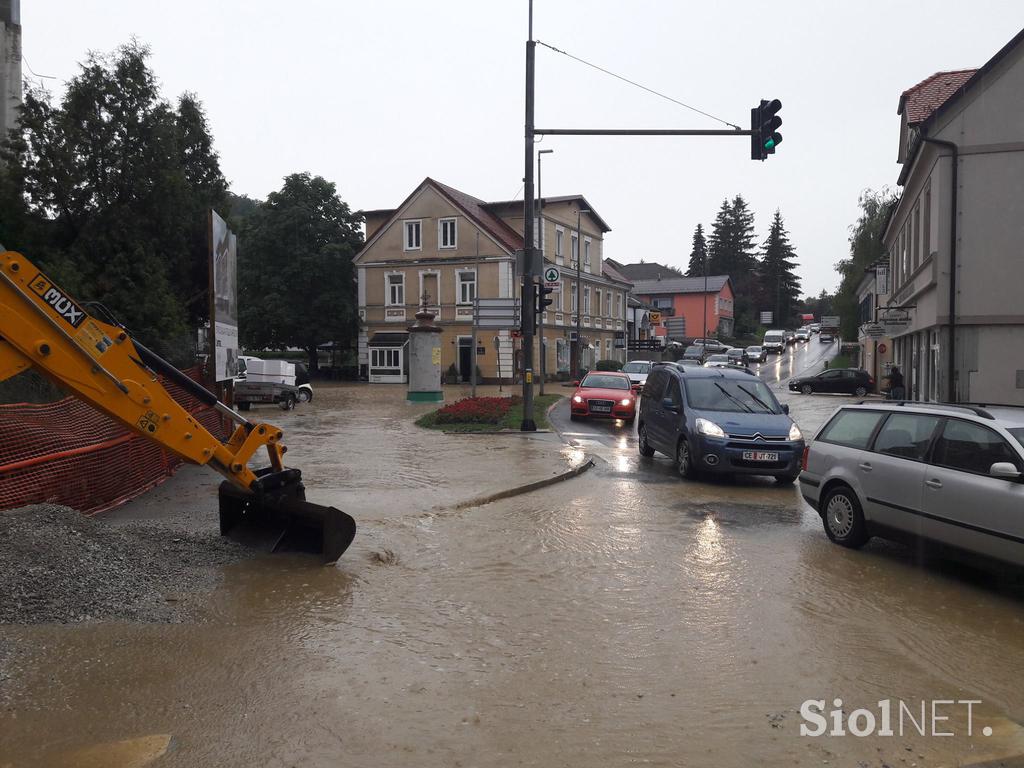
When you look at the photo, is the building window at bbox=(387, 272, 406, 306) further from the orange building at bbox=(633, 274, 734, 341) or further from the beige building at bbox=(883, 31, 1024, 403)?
the orange building at bbox=(633, 274, 734, 341)

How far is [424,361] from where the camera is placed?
103ft

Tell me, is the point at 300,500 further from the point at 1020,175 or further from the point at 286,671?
the point at 1020,175

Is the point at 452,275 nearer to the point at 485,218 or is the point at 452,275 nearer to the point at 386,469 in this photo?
the point at 485,218

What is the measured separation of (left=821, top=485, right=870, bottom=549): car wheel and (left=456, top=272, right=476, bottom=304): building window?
40313 mm

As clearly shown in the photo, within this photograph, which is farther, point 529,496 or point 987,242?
point 987,242

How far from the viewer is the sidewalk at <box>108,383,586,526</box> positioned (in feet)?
33.8

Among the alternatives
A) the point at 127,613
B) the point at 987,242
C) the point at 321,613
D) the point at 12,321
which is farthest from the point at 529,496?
the point at 987,242

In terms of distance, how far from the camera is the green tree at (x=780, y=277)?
368ft

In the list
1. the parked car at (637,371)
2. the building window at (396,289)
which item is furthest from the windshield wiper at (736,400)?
the building window at (396,289)

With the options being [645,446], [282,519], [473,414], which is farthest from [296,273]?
[282,519]

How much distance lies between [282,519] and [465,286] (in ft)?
135

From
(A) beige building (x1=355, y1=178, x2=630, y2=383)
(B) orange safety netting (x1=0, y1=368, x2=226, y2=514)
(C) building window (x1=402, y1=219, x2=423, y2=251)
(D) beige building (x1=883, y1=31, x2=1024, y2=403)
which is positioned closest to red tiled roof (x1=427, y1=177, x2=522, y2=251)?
(A) beige building (x1=355, y1=178, x2=630, y2=383)

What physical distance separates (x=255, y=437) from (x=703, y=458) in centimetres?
747

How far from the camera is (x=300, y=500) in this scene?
775 cm
